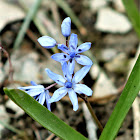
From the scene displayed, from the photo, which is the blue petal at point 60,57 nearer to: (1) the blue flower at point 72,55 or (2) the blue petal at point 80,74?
(1) the blue flower at point 72,55

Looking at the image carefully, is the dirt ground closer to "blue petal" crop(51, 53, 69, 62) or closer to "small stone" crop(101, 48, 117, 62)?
"small stone" crop(101, 48, 117, 62)

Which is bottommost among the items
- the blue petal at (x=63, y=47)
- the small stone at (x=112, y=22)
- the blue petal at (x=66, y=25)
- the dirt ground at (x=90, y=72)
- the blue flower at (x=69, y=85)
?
the dirt ground at (x=90, y=72)

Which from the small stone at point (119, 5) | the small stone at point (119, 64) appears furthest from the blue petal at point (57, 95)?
the small stone at point (119, 5)

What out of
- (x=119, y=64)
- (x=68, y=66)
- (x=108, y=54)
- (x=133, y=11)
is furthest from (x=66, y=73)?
(x=108, y=54)

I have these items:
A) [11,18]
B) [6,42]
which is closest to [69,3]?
[11,18]

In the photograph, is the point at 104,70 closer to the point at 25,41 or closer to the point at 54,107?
the point at 54,107

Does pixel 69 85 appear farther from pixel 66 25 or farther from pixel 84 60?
pixel 66 25
